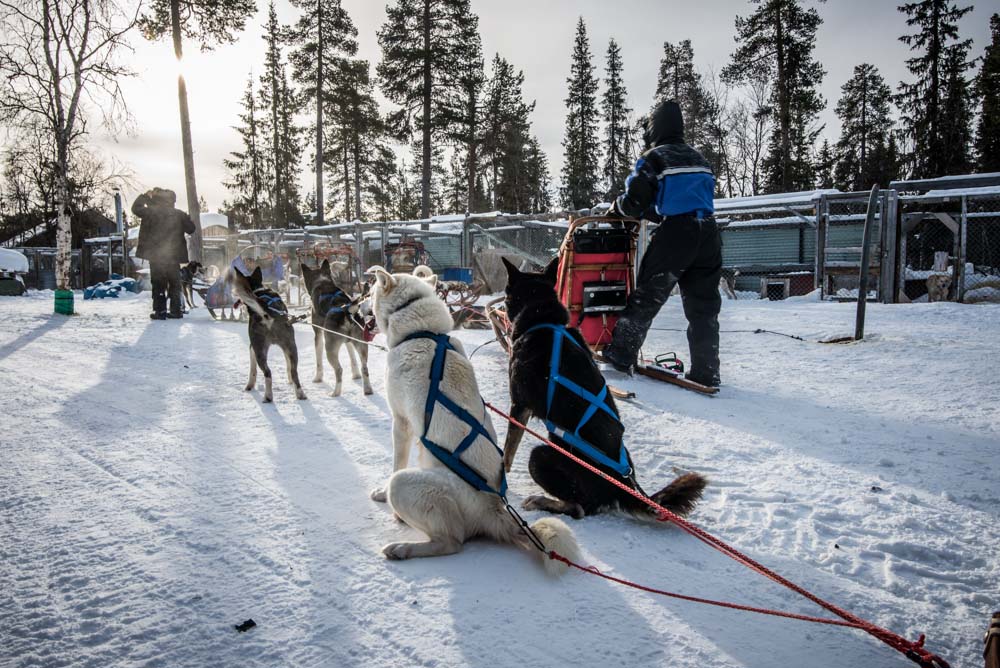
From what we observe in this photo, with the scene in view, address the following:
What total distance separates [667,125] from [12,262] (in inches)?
936

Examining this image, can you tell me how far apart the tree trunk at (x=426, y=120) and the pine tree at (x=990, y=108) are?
982 inches

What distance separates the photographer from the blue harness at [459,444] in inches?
76.0

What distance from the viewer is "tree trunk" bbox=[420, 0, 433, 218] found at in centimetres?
2141

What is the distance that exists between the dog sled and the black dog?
194 centimetres

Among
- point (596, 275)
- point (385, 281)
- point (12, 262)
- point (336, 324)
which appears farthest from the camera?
point (12, 262)

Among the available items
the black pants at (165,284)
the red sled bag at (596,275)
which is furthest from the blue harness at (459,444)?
the black pants at (165,284)

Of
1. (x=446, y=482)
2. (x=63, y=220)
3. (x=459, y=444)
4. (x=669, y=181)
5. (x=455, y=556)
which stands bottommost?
(x=455, y=556)

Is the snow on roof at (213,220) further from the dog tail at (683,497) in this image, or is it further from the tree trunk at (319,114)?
the dog tail at (683,497)

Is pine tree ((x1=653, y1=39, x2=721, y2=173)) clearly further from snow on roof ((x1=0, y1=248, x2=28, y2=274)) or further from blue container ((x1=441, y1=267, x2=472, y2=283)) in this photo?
snow on roof ((x1=0, y1=248, x2=28, y2=274))

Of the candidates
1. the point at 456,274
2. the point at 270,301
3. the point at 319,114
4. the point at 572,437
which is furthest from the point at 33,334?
the point at 319,114

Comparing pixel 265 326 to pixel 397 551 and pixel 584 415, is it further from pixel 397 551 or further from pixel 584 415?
pixel 584 415

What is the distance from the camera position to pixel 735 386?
4.69 meters

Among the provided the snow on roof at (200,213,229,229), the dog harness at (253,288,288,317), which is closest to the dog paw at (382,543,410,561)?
the dog harness at (253,288,288,317)

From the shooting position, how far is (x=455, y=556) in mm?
1944
